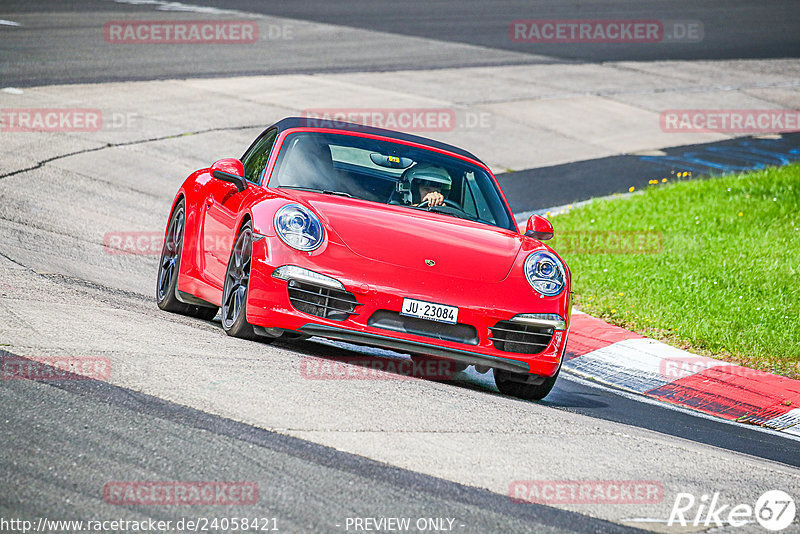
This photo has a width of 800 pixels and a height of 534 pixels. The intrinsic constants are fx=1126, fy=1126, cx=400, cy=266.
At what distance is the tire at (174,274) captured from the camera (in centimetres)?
841

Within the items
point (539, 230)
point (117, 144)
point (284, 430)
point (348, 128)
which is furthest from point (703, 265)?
point (117, 144)

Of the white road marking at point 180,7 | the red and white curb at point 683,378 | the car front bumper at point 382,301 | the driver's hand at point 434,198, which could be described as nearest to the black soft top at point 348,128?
the driver's hand at point 434,198

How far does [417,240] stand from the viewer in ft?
23.0

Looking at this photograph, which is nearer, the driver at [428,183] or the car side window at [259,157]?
the driver at [428,183]

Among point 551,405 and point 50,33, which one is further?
point 50,33

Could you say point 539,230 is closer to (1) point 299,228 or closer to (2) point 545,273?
(2) point 545,273

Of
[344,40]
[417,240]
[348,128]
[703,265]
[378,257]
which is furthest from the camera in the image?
[344,40]

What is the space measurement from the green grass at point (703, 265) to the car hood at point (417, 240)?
285 centimetres

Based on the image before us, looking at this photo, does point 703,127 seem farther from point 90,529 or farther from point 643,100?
point 90,529

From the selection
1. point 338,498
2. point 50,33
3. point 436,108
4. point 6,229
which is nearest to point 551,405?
point 338,498

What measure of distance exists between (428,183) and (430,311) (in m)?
1.59

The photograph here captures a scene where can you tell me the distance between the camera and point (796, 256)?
11648 mm

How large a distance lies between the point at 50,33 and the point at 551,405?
723 inches

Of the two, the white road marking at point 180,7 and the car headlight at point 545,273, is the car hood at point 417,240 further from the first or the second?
the white road marking at point 180,7
